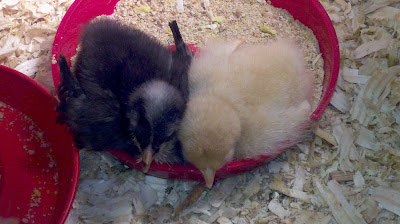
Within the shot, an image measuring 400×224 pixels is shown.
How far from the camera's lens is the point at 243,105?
154 centimetres

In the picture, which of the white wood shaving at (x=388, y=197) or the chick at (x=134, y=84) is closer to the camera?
the chick at (x=134, y=84)

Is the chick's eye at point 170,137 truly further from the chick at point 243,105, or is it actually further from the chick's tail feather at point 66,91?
the chick's tail feather at point 66,91

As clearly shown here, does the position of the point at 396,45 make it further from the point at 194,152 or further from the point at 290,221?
the point at 194,152

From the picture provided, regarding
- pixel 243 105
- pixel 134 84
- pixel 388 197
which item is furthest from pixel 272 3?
pixel 388 197

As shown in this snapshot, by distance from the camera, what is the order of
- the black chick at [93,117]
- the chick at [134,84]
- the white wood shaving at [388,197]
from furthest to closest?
the white wood shaving at [388,197], the black chick at [93,117], the chick at [134,84]

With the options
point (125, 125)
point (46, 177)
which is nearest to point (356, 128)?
point (125, 125)

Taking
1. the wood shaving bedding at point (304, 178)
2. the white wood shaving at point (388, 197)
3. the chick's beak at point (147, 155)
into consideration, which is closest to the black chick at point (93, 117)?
the chick's beak at point (147, 155)

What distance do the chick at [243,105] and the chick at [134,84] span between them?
8 centimetres

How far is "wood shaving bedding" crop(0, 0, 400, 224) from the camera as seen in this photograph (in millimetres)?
1698

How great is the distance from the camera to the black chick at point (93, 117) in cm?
156

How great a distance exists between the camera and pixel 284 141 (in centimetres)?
164

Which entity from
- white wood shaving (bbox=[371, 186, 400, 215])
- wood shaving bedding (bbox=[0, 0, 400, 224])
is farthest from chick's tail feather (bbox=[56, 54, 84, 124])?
white wood shaving (bbox=[371, 186, 400, 215])

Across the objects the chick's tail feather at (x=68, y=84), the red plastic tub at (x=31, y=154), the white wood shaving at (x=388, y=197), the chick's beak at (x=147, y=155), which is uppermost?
the chick's tail feather at (x=68, y=84)

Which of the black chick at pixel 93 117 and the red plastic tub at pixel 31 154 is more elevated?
the black chick at pixel 93 117
